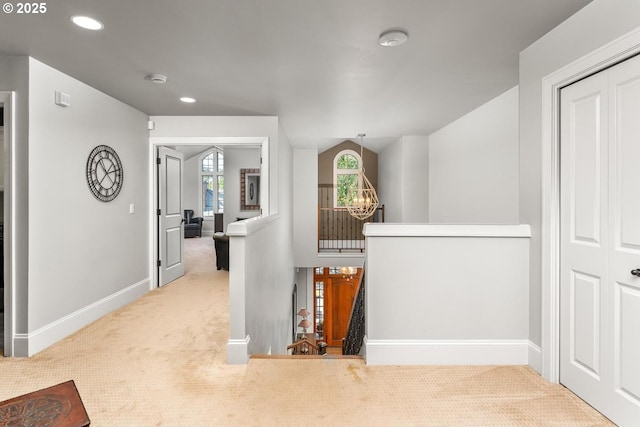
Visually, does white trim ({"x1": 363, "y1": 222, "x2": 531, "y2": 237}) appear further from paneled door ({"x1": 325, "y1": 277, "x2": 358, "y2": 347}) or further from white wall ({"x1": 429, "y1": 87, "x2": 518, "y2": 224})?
paneled door ({"x1": 325, "y1": 277, "x2": 358, "y2": 347})

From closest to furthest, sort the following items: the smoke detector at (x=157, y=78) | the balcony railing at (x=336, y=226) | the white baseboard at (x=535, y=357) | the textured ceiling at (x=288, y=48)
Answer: the textured ceiling at (x=288, y=48) < the white baseboard at (x=535, y=357) < the smoke detector at (x=157, y=78) < the balcony railing at (x=336, y=226)

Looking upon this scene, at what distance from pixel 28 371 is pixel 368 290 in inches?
101

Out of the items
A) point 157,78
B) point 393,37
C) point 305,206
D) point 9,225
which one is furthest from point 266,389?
point 305,206

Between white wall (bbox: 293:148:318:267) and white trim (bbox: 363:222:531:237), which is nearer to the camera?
white trim (bbox: 363:222:531:237)

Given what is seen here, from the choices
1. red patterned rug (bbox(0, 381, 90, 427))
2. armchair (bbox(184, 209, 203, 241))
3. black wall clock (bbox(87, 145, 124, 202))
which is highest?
black wall clock (bbox(87, 145, 124, 202))

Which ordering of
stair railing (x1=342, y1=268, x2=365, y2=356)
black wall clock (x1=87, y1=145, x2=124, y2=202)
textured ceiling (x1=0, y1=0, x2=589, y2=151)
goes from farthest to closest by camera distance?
stair railing (x1=342, y1=268, x2=365, y2=356), black wall clock (x1=87, y1=145, x2=124, y2=202), textured ceiling (x1=0, y1=0, x2=589, y2=151)

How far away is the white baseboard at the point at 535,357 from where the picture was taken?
2.42 m

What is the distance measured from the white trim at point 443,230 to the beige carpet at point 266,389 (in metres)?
0.99

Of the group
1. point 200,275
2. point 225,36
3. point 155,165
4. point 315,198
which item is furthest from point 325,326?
point 225,36

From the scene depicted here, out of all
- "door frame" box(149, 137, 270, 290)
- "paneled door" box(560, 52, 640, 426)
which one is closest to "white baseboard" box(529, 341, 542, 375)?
"paneled door" box(560, 52, 640, 426)

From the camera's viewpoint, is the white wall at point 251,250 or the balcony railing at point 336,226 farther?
the balcony railing at point 336,226

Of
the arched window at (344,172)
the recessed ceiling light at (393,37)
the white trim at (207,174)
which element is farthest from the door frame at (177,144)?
the white trim at (207,174)

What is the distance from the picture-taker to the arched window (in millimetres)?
Result: 9414

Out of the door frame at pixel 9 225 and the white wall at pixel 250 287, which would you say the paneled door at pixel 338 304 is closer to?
the white wall at pixel 250 287
